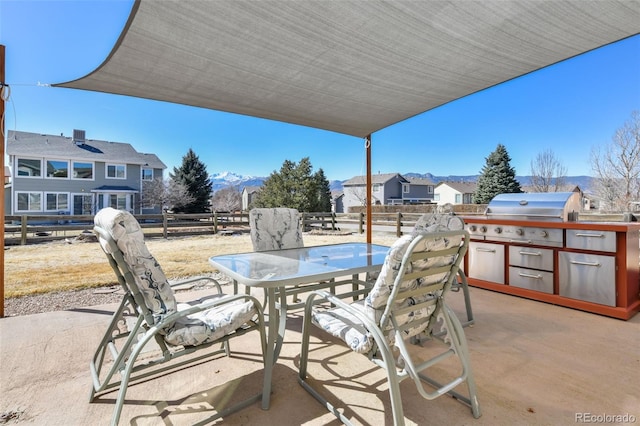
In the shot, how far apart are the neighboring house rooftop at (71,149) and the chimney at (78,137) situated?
0.03 meters

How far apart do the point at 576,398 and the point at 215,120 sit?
72.1ft

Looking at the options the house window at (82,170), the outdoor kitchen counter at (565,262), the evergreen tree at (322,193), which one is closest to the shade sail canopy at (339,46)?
the outdoor kitchen counter at (565,262)

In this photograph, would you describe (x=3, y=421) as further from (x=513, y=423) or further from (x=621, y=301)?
(x=621, y=301)

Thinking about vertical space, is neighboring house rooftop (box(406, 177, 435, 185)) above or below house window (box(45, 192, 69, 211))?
above

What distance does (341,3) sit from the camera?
177cm

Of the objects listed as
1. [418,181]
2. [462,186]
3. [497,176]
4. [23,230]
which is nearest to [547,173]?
[497,176]

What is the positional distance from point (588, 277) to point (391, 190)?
23062 mm

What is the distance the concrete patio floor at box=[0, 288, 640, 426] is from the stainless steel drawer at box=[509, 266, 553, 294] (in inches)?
24.0

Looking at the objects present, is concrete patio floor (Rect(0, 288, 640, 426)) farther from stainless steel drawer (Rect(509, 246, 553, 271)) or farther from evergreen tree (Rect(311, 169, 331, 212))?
evergreen tree (Rect(311, 169, 331, 212))

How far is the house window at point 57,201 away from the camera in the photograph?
40.7ft

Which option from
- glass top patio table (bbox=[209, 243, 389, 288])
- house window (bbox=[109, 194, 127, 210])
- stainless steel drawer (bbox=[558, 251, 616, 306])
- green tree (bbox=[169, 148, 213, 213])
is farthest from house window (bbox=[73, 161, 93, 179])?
stainless steel drawer (bbox=[558, 251, 616, 306])

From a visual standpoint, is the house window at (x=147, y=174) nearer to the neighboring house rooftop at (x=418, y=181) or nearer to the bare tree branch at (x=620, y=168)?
the bare tree branch at (x=620, y=168)

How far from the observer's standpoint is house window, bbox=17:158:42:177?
11977 mm

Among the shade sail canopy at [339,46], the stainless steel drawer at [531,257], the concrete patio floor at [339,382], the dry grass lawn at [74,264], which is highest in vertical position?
the shade sail canopy at [339,46]
